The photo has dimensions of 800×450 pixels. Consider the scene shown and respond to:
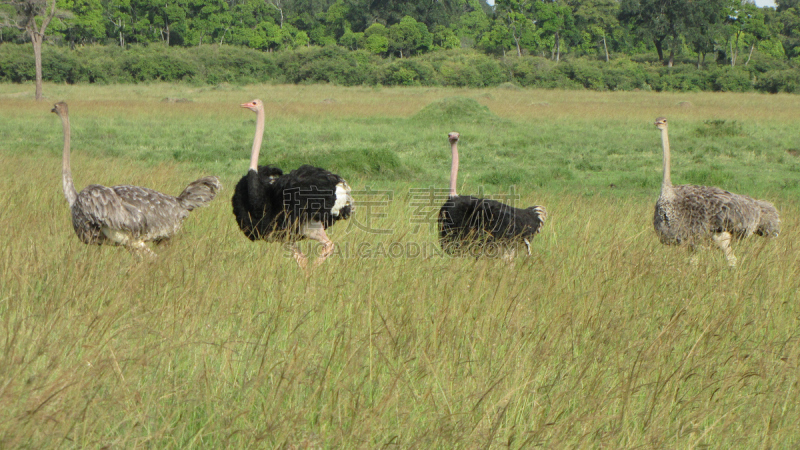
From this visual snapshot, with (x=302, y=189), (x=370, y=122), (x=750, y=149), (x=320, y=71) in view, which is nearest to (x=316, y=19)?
(x=320, y=71)

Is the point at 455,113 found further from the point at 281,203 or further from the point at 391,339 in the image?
the point at 391,339

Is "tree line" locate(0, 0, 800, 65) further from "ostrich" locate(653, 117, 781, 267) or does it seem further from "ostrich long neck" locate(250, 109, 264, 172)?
"ostrich long neck" locate(250, 109, 264, 172)

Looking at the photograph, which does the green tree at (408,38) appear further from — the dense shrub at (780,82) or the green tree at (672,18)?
the dense shrub at (780,82)

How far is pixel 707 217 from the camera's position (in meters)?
5.60

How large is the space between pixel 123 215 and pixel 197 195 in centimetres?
75

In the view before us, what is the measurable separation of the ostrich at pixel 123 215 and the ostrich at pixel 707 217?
3.54 meters

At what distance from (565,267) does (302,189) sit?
75.1 inches

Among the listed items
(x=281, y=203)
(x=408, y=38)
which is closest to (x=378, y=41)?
(x=408, y=38)

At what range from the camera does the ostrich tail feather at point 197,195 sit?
5629 mm

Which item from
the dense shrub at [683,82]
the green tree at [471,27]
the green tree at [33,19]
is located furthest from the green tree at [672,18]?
the green tree at [33,19]

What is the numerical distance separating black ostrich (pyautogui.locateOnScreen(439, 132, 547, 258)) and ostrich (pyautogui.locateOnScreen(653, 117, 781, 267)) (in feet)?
3.38

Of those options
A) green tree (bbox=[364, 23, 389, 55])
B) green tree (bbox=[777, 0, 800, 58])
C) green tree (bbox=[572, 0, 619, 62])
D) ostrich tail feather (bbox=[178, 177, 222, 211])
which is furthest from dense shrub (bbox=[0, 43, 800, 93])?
ostrich tail feather (bbox=[178, 177, 222, 211])

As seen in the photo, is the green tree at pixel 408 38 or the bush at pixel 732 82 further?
the green tree at pixel 408 38

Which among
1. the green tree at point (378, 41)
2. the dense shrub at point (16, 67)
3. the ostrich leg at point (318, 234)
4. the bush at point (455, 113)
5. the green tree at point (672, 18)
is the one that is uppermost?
the green tree at point (672, 18)
